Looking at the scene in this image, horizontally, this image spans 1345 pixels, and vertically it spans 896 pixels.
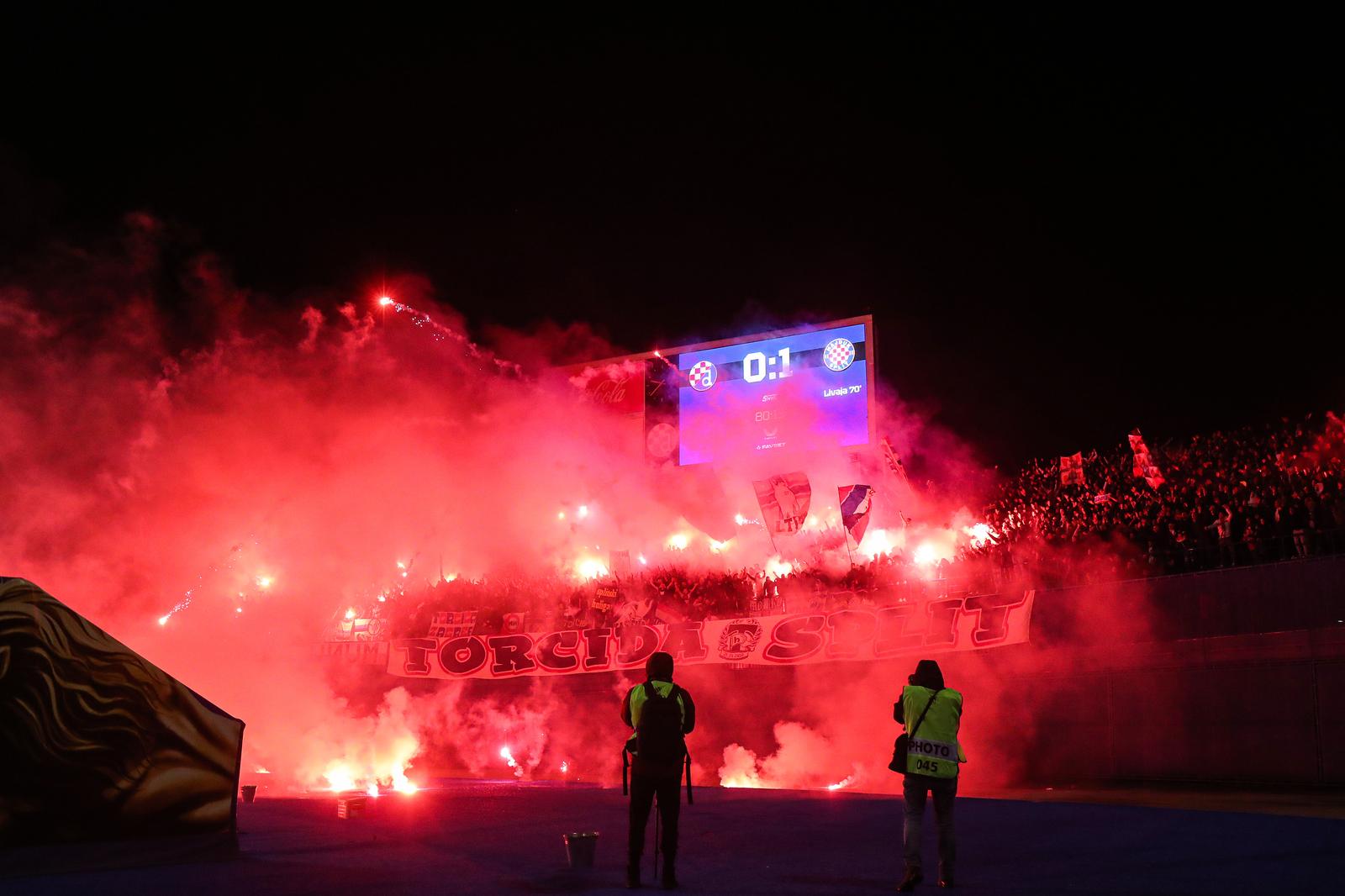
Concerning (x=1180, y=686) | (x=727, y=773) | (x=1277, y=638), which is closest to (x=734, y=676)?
(x=727, y=773)

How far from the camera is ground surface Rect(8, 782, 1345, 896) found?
22.7 ft

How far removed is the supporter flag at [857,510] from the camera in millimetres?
23938

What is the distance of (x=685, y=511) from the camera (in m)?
31.2

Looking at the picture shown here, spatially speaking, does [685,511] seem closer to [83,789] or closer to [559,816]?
[559,816]

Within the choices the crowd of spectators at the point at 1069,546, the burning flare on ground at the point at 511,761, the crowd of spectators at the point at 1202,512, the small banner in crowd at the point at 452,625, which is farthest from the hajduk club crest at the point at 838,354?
the burning flare on ground at the point at 511,761

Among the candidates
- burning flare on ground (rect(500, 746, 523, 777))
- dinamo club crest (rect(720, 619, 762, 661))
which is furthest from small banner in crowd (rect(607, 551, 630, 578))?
dinamo club crest (rect(720, 619, 762, 661))

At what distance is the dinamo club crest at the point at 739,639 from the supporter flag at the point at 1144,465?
24.4ft

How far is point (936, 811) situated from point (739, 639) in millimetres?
12300

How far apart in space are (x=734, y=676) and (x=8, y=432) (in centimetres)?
1432

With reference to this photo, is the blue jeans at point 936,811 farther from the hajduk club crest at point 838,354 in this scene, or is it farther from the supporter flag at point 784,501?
the hajduk club crest at point 838,354

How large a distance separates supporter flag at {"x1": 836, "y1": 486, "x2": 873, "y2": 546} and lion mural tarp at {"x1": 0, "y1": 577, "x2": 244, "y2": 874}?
55.7 feet

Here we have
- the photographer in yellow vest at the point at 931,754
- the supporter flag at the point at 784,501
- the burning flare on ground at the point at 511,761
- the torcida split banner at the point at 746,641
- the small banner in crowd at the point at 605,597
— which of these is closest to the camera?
the photographer in yellow vest at the point at 931,754

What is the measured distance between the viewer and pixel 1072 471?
69.9 ft

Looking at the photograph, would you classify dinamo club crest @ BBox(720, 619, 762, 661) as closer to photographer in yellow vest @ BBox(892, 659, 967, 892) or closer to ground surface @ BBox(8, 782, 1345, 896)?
ground surface @ BBox(8, 782, 1345, 896)
